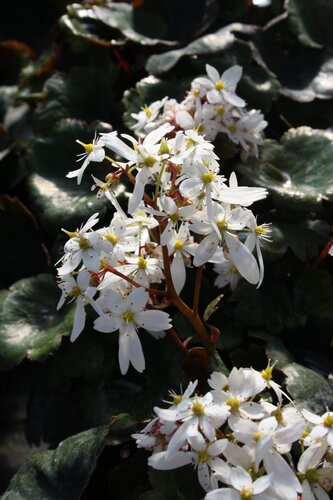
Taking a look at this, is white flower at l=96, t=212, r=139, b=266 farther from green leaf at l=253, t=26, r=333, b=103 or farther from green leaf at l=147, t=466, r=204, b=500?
green leaf at l=253, t=26, r=333, b=103

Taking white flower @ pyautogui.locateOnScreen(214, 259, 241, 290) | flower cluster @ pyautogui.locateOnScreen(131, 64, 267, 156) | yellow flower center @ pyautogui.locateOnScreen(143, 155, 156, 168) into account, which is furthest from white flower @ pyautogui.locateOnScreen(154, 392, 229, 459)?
flower cluster @ pyautogui.locateOnScreen(131, 64, 267, 156)

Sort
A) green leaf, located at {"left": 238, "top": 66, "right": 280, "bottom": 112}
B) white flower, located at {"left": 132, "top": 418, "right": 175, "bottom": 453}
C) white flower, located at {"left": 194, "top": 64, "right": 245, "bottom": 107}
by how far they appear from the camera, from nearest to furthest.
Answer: white flower, located at {"left": 132, "top": 418, "right": 175, "bottom": 453} < white flower, located at {"left": 194, "top": 64, "right": 245, "bottom": 107} < green leaf, located at {"left": 238, "top": 66, "right": 280, "bottom": 112}

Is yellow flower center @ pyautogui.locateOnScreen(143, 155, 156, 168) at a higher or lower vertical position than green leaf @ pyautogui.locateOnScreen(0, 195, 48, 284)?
higher

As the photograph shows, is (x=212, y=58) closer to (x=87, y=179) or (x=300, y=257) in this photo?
(x=87, y=179)

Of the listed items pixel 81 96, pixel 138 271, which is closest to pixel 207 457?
pixel 138 271

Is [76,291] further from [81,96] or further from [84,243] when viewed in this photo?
[81,96]

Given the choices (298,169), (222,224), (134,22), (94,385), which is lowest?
(94,385)

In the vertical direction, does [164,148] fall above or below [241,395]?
above

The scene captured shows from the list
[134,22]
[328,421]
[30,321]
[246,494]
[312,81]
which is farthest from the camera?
[134,22]
